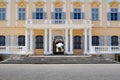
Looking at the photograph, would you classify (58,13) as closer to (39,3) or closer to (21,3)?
(39,3)

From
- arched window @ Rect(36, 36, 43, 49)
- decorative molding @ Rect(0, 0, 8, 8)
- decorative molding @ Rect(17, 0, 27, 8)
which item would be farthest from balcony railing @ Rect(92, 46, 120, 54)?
decorative molding @ Rect(0, 0, 8, 8)

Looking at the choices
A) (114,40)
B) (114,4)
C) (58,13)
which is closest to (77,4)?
(58,13)

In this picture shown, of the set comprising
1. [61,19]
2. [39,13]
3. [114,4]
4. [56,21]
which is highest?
[114,4]

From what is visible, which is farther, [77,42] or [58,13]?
[58,13]

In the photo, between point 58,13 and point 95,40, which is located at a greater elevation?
point 58,13

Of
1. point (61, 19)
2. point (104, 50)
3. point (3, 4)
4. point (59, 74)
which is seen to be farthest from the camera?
point (3, 4)

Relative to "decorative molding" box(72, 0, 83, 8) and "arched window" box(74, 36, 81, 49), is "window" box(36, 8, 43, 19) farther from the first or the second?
"arched window" box(74, 36, 81, 49)

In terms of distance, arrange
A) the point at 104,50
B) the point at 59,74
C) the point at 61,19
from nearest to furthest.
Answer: the point at 59,74
the point at 104,50
the point at 61,19

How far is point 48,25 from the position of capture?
1270 inches

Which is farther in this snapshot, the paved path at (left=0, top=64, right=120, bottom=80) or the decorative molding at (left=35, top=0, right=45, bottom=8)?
the decorative molding at (left=35, top=0, right=45, bottom=8)

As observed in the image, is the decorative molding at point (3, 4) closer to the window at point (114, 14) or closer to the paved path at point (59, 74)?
the window at point (114, 14)

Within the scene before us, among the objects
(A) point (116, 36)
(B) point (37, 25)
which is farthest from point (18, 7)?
(A) point (116, 36)

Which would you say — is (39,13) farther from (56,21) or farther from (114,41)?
(114,41)

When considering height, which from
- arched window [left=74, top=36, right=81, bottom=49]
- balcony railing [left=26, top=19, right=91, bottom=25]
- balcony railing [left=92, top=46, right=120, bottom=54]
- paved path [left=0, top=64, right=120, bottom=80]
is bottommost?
paved path [left=0, top=64, right=120, bottom=80]
